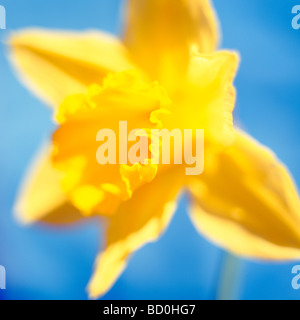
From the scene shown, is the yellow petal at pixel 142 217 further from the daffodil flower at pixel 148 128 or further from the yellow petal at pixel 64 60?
the yellow petal at pixel 64 60

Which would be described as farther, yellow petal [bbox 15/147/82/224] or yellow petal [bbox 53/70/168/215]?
yellow petal [bbox 15/147/82/224]

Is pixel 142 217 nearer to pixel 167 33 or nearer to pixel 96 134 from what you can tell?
pixel 96 134

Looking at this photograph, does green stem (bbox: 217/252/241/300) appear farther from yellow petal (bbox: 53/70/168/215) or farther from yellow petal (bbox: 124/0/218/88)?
yellow petal (bbox: 124/0/218/88)

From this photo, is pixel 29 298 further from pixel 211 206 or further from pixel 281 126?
pixel 281 126

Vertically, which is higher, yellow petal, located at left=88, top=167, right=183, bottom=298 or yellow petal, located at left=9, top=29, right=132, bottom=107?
yellow petal, located at left=9, top=29, right=132, bottom=107

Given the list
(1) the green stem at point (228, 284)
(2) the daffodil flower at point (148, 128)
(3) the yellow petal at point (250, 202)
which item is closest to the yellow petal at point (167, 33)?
(2) the daffodil flower at point (148, 128)

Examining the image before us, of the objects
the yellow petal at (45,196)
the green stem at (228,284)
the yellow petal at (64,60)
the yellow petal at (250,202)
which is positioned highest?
the yellow petal at (64,60)

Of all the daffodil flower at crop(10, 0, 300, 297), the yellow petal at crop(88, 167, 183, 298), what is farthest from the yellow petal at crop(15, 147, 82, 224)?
the yellow petal at crop(88, 167, 183, 298)

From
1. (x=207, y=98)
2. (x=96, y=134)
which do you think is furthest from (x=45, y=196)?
(x=207, y=98)
